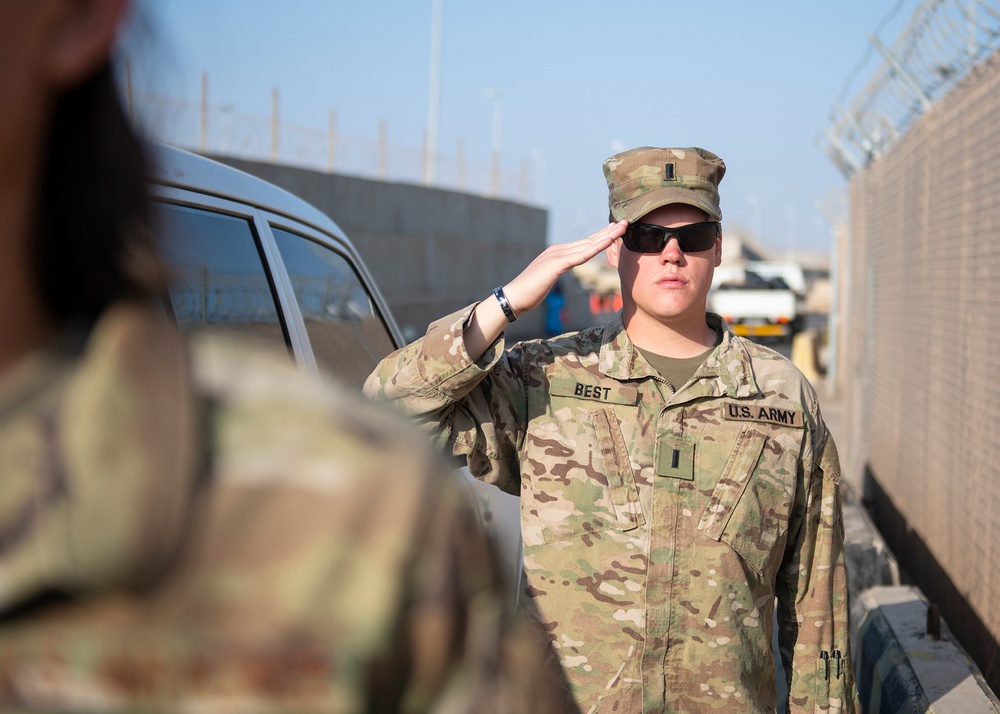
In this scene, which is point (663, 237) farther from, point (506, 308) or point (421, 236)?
point (421, 236)

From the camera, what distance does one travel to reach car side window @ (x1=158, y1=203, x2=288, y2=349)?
2.54 m

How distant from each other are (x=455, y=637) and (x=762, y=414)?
2.22 meters

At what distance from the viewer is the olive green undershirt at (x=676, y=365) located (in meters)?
3.02

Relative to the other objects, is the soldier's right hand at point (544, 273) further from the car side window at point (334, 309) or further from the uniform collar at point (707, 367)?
the car side window at point (334, 309)

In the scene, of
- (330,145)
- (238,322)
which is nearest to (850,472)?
(238,322)

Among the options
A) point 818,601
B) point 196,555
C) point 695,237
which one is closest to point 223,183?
point 695,237

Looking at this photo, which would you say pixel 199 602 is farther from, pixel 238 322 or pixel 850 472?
pixel 850 472

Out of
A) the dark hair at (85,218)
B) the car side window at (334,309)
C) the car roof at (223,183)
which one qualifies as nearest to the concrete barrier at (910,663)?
the car side window at (334,309)

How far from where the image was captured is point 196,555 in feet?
2.48

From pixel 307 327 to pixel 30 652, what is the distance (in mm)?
2434

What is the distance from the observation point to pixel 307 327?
10.3 ft

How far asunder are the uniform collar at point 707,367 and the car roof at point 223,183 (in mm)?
1053

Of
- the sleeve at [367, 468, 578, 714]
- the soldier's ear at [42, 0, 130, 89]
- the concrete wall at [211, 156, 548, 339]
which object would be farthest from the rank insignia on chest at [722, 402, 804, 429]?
the concrete wall at [211, 156, 548, 339]

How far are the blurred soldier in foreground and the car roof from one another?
1.31 metres
